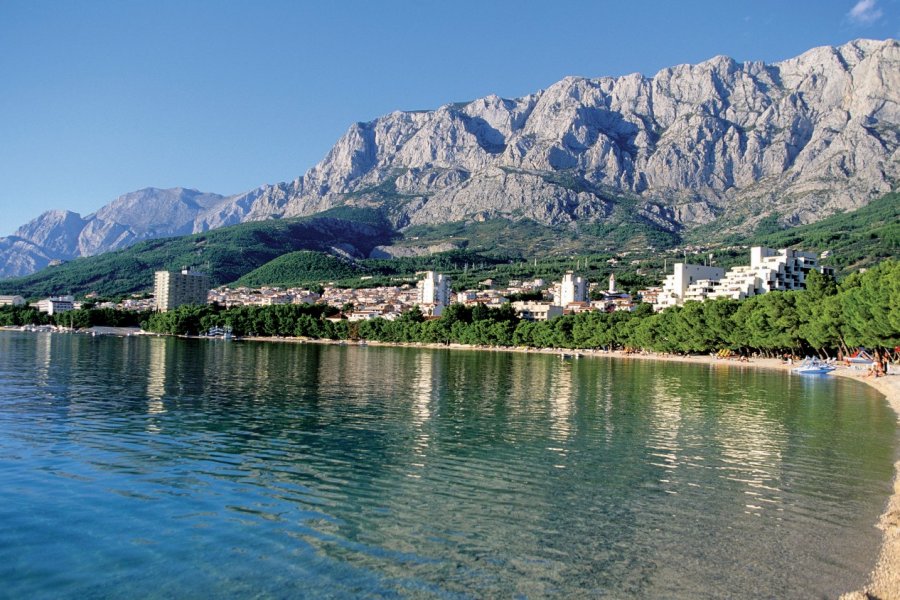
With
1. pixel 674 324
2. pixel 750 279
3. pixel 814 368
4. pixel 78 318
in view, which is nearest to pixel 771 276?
pixel 750 279

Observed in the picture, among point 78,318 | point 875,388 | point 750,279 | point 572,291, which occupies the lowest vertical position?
point 875,388

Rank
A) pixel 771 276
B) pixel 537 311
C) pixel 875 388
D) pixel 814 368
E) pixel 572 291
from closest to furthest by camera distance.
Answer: pixel 875 388
pixel 814 368
pixel 771 276
pixel 537 311
pixel 572 291

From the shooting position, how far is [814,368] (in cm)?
6931

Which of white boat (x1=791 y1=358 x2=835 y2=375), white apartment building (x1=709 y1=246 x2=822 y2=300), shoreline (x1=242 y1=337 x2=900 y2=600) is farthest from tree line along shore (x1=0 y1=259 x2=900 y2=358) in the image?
white apartment building (x1=709 y1=246 x2=822 y2=300)

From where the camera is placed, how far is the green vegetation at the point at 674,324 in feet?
202

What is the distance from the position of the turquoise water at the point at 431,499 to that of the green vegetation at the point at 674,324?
1050 inches

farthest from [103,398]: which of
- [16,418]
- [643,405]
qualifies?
[643,405]

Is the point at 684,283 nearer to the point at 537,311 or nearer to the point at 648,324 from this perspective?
the point at 537,311

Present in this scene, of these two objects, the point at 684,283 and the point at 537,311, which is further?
the point at 537,311

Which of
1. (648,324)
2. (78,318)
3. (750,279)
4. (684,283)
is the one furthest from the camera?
(78,318)

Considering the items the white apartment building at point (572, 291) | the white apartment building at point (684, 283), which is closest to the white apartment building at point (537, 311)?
the white apartment building at point (572, 291)

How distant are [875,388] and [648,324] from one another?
54.0 meters

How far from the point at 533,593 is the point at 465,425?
18.8m

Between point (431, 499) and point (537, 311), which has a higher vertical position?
point (537, 311)
